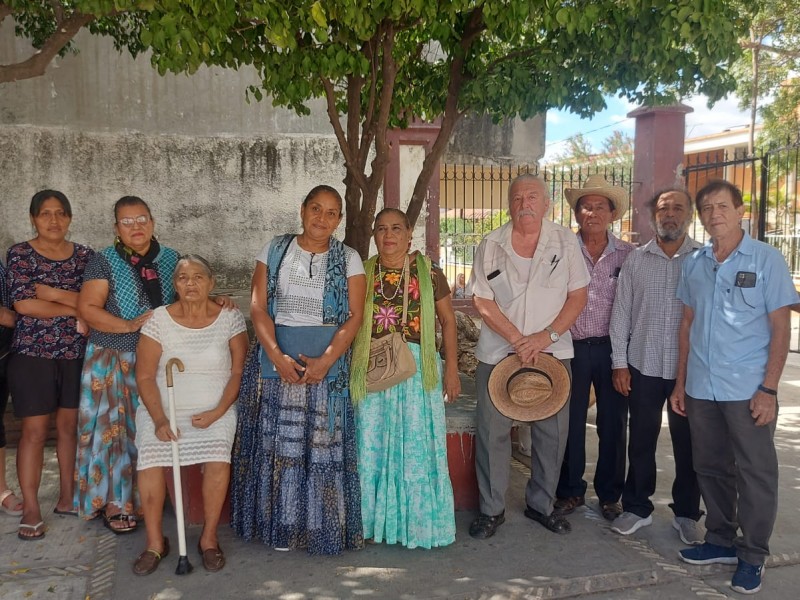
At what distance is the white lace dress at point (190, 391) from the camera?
3480 millimetres

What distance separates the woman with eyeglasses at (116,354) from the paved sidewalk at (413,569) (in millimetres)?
214

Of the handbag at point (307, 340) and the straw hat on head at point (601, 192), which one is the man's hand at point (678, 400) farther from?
the handbag at point (307, 340)

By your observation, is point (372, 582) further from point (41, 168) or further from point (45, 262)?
point (41, 168)

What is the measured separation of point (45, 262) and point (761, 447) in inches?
149

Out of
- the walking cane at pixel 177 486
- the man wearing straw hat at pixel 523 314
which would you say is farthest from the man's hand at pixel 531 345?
the walking cane at pixel 177 486

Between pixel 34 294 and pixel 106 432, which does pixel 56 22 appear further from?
pixel 106 432

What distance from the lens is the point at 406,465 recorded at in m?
3.65

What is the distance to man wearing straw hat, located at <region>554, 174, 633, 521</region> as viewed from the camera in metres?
4.05

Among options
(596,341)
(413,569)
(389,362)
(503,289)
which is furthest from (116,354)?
(596,341)

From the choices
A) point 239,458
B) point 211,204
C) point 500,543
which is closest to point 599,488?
point 500,543

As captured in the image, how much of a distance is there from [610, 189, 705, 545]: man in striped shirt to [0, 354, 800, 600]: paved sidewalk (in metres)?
0.17

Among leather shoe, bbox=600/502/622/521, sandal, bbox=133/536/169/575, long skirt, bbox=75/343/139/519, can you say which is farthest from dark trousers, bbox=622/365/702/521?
long skirt, bbox=75/343/139/519

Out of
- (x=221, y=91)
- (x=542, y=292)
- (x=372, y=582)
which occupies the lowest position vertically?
(x=372, y=582)

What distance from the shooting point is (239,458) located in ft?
12.3
